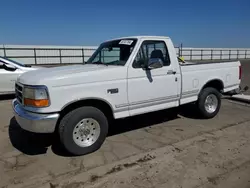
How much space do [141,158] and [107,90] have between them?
1.30 m

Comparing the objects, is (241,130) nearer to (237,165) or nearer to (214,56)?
(237,165)

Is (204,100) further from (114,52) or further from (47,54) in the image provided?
(47,54)

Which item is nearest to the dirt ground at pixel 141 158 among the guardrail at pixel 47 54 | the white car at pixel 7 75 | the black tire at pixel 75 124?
the black tire at pixel 75 124

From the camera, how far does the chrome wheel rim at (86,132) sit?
3.64 metres

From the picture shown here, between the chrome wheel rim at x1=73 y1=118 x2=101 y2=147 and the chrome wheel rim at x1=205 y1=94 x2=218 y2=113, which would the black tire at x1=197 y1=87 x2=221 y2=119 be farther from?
the chrome wheel rim at x1=73 y1=118 x2=101 y2=147

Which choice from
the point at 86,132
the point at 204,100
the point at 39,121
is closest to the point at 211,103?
the point at 204,100

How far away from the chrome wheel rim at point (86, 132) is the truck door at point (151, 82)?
31.5 inches

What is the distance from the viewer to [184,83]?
4926mm

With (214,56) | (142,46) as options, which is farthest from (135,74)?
(214,56)

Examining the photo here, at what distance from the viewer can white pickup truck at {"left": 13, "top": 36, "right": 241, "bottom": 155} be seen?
3334mm

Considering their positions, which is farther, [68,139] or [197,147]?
[197,147]

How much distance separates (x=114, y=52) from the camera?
4.67m

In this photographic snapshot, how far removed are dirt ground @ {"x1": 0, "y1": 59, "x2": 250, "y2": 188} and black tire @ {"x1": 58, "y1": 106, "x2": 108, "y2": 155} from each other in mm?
143

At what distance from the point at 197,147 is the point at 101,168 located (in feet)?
6.05
